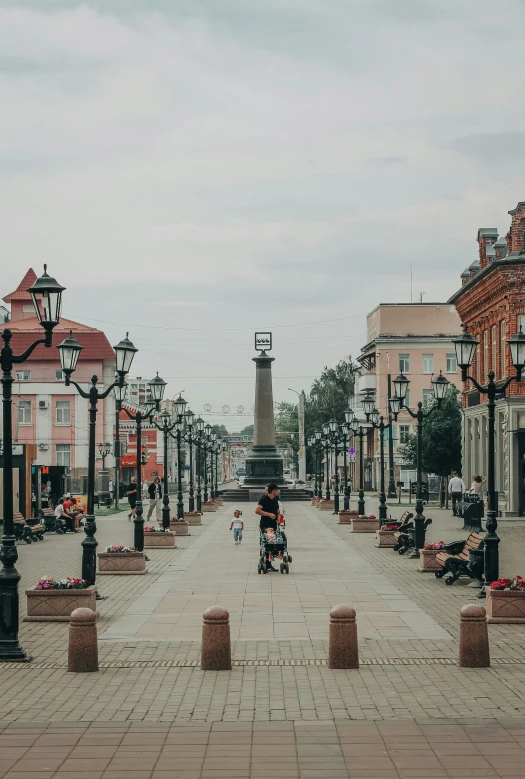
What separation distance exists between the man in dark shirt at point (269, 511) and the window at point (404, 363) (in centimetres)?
7533

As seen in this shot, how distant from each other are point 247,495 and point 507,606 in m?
52.8

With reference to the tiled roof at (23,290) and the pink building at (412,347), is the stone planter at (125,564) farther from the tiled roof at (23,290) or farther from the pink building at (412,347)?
the pink building at (412,347)

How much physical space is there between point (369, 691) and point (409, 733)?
169 centimetres

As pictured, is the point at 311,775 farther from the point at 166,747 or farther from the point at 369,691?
the point at 369,691

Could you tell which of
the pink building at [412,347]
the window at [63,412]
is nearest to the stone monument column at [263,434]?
the window at [63,412]

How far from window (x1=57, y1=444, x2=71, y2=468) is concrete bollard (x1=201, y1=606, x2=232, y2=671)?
77.9 meters

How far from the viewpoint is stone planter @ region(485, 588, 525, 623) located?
51.1 feet

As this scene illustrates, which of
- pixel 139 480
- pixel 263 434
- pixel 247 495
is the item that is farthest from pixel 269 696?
pixel 263 434

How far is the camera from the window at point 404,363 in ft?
320

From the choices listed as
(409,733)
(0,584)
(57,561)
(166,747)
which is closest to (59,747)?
(166,747)

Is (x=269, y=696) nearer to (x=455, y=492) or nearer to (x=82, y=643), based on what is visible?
(x=82, y=643)

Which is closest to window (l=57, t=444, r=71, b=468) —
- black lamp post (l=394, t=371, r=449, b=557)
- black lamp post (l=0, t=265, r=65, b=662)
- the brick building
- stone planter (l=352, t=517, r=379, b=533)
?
the brick building

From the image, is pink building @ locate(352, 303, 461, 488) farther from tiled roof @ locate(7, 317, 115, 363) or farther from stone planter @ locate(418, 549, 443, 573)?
stone planter @ locate(418, 549, 443, 573)

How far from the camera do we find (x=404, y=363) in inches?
3863
